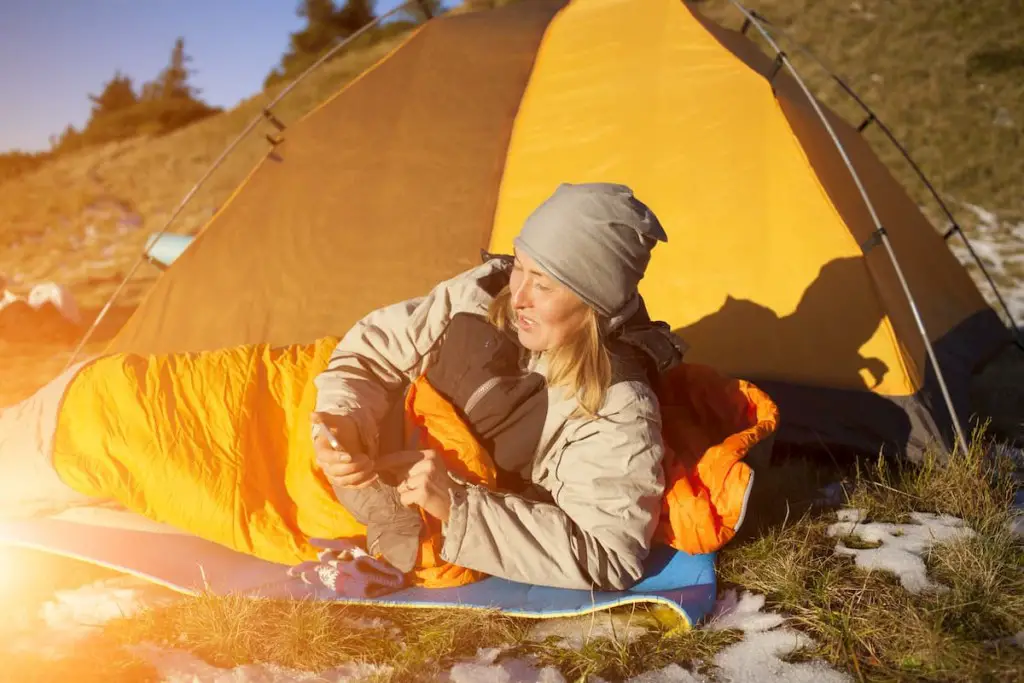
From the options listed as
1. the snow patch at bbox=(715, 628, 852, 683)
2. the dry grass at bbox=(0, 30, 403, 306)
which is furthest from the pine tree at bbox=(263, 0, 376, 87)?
the snow patch at bbox=(715, 628, 852, 683)

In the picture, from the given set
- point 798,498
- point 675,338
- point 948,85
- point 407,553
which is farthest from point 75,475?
point 948,85

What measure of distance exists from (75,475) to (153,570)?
1.32 feet

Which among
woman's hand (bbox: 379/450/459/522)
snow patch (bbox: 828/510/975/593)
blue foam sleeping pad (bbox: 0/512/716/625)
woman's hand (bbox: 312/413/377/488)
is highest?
woman's hand (bbox: 312/413/377/488)

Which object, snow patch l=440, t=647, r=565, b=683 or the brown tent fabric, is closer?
snow patch l=440, t=647, r=565, b=683

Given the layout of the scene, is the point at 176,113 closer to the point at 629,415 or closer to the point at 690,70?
the point at 690,70

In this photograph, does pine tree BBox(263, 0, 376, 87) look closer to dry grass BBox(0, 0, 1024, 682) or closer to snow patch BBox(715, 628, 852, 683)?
dry grass BBox(0, 0, 1024, 682)

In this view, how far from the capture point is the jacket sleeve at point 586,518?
199 centimetres

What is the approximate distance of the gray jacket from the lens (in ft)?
6.55

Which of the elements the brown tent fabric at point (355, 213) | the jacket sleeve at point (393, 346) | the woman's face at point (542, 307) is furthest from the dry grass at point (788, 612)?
the brown tent fabric at point (355, 213)

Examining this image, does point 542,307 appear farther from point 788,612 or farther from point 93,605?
point 93,605

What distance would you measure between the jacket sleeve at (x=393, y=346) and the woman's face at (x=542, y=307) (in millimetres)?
263

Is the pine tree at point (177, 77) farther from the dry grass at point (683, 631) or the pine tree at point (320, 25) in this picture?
the dry grass at point (683, 631)

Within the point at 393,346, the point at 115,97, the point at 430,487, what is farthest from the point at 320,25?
the point at 430,487

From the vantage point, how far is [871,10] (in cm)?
1252
